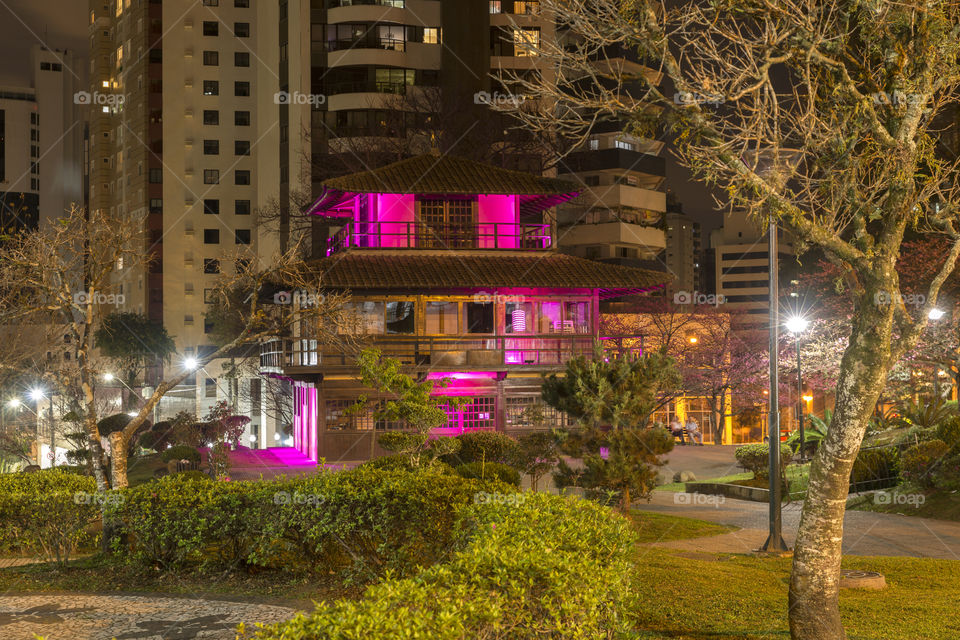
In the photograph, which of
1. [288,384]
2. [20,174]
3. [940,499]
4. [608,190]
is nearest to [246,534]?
[940,499]

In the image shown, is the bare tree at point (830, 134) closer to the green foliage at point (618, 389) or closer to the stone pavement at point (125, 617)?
the stone pavement at point (125, 617)

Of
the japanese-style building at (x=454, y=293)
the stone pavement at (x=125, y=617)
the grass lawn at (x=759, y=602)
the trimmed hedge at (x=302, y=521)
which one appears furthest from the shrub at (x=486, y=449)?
the stone pavement at (x=125, y=617)

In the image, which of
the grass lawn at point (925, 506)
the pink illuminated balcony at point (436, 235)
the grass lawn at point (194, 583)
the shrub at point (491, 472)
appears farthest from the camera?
the pink illuminated balcony at point (436, 235)

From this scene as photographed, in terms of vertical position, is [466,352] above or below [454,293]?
below

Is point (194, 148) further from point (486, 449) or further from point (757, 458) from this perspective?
point (757, 458)

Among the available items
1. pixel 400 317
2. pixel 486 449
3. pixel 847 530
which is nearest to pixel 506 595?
pixel 847 530

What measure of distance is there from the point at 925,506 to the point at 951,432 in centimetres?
270

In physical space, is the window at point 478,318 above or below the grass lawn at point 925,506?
above

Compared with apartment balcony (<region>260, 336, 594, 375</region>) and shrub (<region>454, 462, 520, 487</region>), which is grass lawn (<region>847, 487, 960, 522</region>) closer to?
shrub (<region>454, 462, 520, 487</region>)

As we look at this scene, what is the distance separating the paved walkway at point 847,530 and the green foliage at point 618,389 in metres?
2.84

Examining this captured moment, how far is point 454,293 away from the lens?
1475 inches

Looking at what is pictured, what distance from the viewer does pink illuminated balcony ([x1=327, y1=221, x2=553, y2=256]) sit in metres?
38.8

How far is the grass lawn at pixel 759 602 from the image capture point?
31.4 feet

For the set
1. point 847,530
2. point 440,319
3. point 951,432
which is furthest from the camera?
point 440,319
